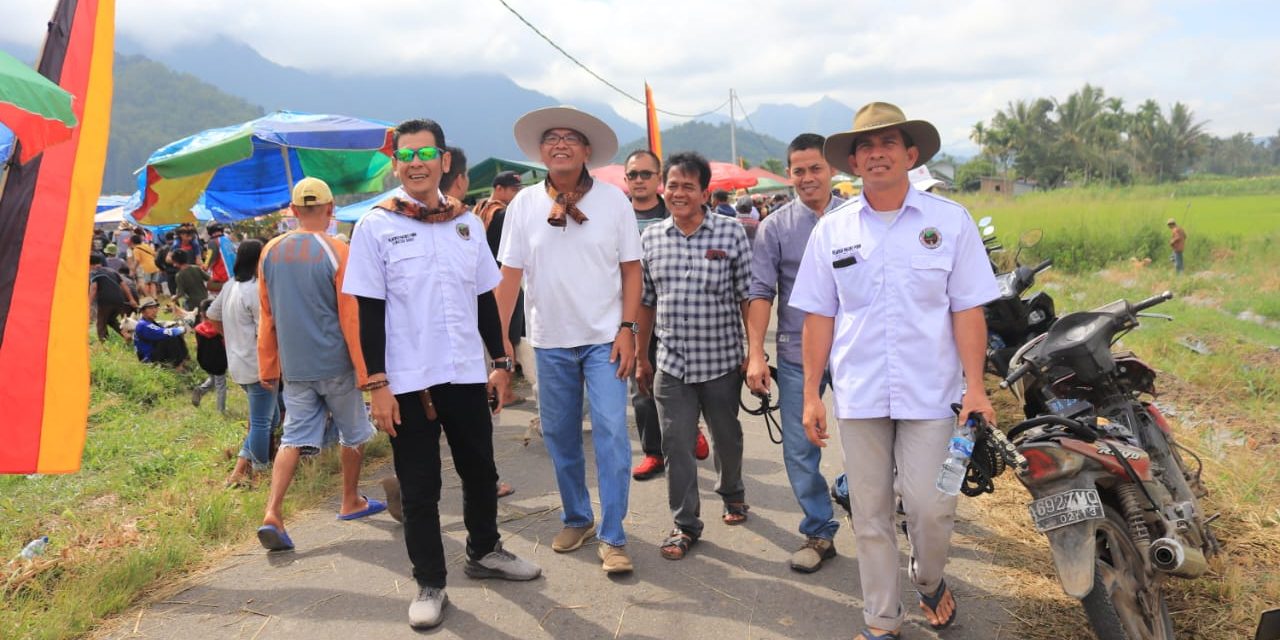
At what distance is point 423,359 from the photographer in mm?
3238

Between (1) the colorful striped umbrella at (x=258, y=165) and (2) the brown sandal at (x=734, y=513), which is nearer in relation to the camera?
(2) the brown sandal at (x=734, y=513)

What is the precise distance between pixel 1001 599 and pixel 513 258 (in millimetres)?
2594

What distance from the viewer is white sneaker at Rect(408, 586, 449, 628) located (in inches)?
125

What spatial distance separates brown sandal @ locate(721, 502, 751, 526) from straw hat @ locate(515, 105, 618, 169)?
75.3 inches

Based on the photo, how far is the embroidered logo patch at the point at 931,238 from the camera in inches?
110

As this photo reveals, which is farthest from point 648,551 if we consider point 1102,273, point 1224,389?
point 1102,273

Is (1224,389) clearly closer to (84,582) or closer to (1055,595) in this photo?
(1055,595)

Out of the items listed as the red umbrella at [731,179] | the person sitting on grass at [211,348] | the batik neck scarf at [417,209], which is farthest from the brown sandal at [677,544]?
the red umbrella at [731,179]

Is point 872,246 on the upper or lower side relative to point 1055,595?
upper

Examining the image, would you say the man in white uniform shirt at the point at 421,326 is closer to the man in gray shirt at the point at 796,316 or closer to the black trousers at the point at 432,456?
the black trousers at the point at 432,456

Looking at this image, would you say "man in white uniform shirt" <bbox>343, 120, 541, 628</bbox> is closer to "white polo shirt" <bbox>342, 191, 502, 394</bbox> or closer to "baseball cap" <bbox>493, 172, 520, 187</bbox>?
"white polo shirt" <bbox>342, 191, 502, 394</bbox>

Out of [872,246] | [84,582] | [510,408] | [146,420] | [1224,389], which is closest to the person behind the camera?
[872,246]

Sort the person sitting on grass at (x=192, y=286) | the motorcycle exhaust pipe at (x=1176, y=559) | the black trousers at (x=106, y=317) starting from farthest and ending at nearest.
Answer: the person sitting on grass at (x=192, y=286) < the black trousers at (x=106, y=317) < the motorcycle exhaust pipe at (x=1176, y=559)

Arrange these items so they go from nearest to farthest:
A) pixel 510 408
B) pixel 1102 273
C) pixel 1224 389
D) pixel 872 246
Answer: pixel 872 246 < pixel 1224 389 < pixel 510 408 < pixel 1102 273
